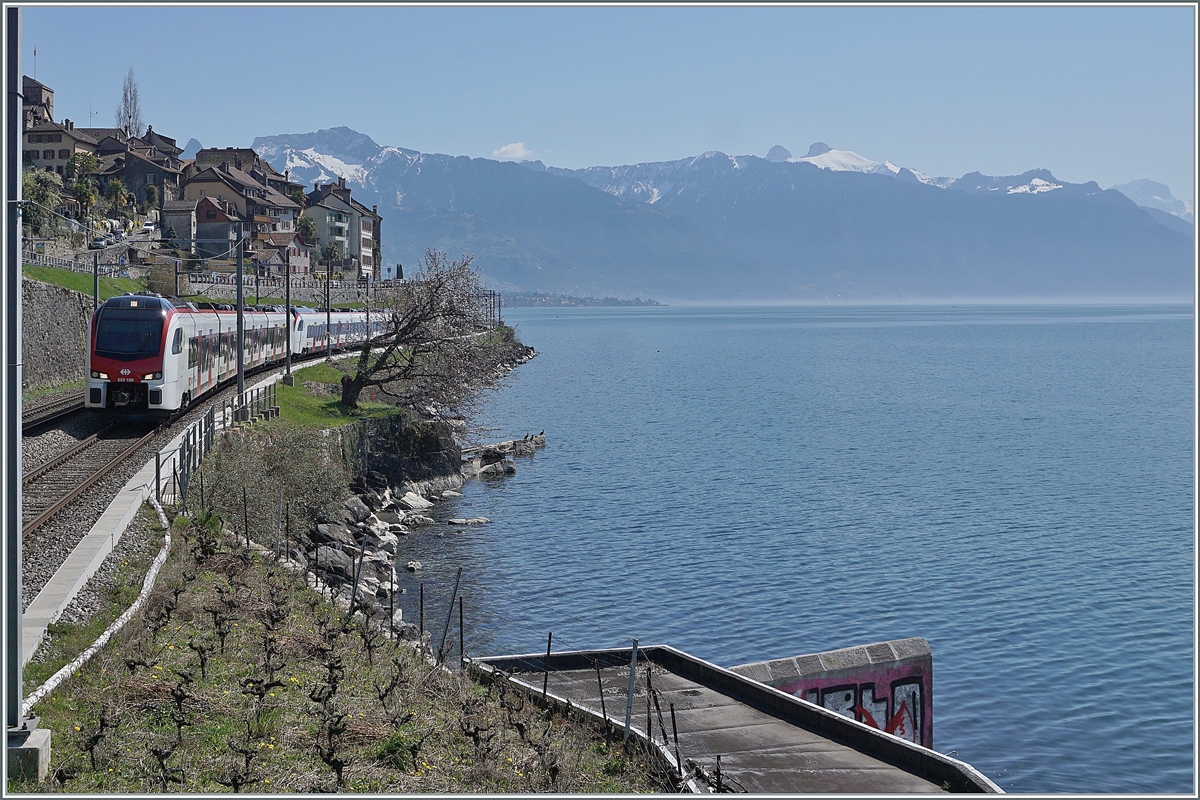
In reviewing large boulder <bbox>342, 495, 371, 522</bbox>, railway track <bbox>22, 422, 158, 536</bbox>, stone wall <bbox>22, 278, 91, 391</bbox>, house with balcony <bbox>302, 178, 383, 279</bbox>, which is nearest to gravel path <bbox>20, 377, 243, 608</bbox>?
railway track <bbox>22, 422, 158, 536</bbox>

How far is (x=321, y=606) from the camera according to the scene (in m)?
17.9

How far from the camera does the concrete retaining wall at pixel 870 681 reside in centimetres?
1788

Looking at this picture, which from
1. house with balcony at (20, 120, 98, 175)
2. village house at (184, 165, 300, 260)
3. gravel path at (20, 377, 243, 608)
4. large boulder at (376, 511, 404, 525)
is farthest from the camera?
village house at (184, 165, 300, 260)

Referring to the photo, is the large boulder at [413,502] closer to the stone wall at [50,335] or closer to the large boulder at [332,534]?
the large boulder at [332,534]

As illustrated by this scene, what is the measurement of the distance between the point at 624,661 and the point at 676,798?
7252 mm

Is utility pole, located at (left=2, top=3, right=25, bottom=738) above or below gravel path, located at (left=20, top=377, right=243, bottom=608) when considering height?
above

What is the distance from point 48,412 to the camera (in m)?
33.4

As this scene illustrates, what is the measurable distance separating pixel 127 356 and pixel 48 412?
554 cm

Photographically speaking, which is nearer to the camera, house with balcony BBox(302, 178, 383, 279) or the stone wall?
the stone wall

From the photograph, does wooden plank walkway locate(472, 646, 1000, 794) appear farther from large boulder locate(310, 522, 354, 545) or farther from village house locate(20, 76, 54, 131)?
village house locate(20, 76, 54, 131)

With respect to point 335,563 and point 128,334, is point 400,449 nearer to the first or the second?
point 128,334

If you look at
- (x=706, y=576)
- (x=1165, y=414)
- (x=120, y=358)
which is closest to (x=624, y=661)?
(x=706, y=576)

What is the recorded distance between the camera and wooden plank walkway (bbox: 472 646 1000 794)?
12938 mm

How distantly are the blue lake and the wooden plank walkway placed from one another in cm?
555
